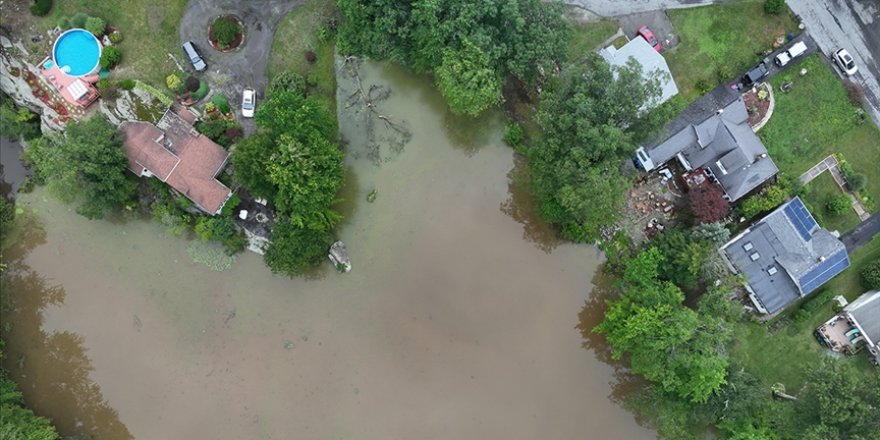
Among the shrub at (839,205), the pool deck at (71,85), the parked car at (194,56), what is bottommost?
the shrub at (839,205)

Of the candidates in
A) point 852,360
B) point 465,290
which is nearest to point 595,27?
point 465,290

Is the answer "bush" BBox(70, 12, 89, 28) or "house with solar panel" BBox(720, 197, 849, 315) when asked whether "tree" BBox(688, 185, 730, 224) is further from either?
"bush" BBox(70, 12, 89, 28)

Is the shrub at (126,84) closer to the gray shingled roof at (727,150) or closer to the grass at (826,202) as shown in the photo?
the gray shingled roof at (727,150)

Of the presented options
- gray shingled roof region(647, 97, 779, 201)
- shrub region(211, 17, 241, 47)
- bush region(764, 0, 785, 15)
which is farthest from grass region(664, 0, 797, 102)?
shrub region(211, 17, 241, 47)

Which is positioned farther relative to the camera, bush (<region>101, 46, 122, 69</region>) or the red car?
the red car

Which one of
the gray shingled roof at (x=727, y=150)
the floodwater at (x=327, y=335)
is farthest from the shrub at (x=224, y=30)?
the gray shingled roof at (x=727, y=150)

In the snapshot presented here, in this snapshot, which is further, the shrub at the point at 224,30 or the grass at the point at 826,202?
the grass at the point at 826,202
